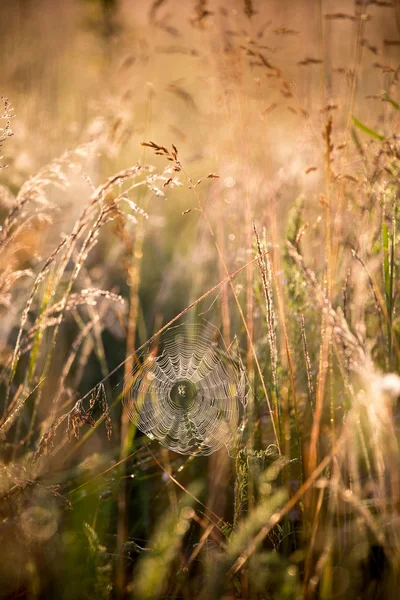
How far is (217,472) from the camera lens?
5.05 feet

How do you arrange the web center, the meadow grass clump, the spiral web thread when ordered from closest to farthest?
the meadow grass clump, the spiral web thread, the web center

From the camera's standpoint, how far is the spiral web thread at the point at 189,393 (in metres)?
1.56

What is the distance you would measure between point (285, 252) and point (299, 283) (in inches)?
7.2

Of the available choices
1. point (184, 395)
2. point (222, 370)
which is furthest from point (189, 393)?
point (222, 370)

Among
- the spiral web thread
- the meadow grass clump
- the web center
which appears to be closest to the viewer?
the meadow grass clump

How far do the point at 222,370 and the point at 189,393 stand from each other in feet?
1.05

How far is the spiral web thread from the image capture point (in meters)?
1.56

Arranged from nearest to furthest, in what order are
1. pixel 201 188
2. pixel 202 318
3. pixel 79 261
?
pixel 79 261 → pixel 202 318 → pixel 201 188

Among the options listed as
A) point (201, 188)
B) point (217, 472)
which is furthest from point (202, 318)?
point (201, 188)

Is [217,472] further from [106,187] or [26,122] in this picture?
[26,122]

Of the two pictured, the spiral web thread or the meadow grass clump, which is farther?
the spiral web thread

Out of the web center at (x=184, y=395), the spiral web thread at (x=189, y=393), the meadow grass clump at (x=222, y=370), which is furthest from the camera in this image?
the web center at (x=184, y=395)

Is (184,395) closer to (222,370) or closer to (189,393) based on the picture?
(189,393)

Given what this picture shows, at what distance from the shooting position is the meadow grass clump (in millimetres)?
1130
